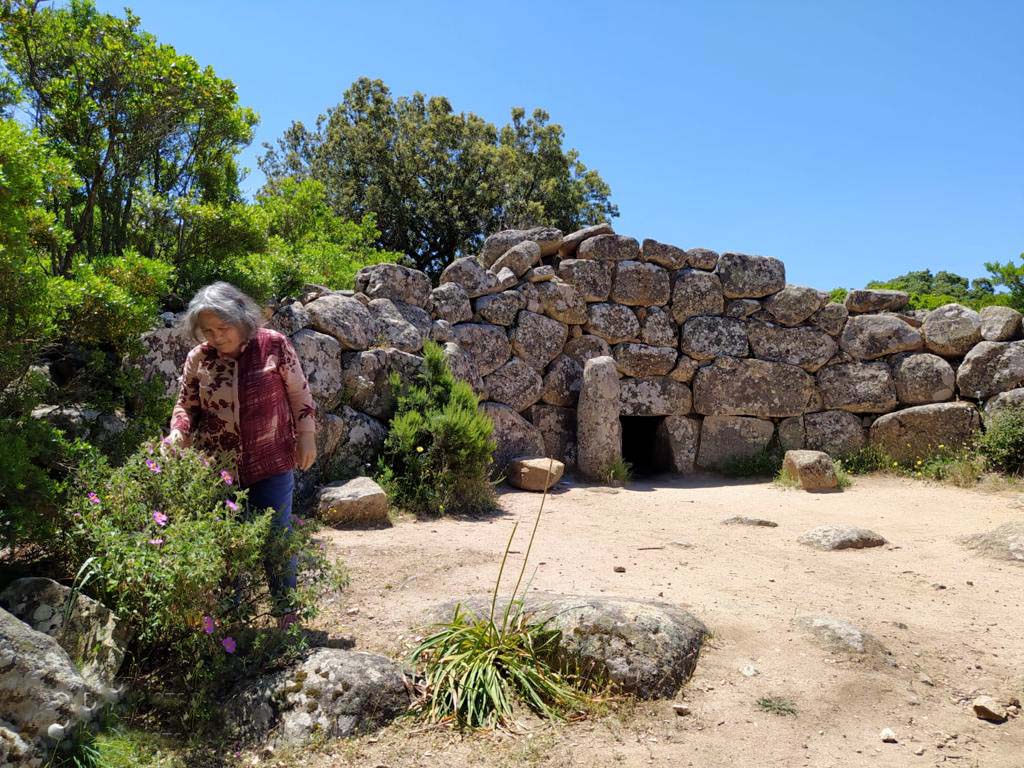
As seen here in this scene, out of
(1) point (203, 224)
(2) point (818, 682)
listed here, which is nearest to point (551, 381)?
(1) point (203, 224)

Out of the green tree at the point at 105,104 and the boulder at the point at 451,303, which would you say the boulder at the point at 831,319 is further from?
the green tree at the point at 105,104

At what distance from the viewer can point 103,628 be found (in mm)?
2959

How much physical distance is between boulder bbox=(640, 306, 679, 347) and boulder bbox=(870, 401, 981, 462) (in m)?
2.88

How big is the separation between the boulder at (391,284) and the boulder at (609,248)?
242cm

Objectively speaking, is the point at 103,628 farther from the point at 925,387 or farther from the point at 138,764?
the point at 925,387

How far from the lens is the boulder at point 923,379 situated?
31.9 feet

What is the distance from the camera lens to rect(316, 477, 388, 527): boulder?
5980 mm

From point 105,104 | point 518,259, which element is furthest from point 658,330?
point 105,104

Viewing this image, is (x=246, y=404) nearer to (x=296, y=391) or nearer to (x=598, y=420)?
(x=296, y=391)

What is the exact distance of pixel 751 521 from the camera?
686 centimetres

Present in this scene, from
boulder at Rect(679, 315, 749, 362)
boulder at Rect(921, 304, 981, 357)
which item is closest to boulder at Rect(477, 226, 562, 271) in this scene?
boulder at Rect(679, 315, 749, 362)

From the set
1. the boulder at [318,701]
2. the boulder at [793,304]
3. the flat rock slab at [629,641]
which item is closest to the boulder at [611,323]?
the boulder at [793,304]

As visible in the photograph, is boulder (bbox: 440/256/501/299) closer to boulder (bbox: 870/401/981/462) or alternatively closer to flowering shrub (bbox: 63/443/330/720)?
boulder (bbox: 870/401/981/462)

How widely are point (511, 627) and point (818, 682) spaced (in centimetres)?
140
